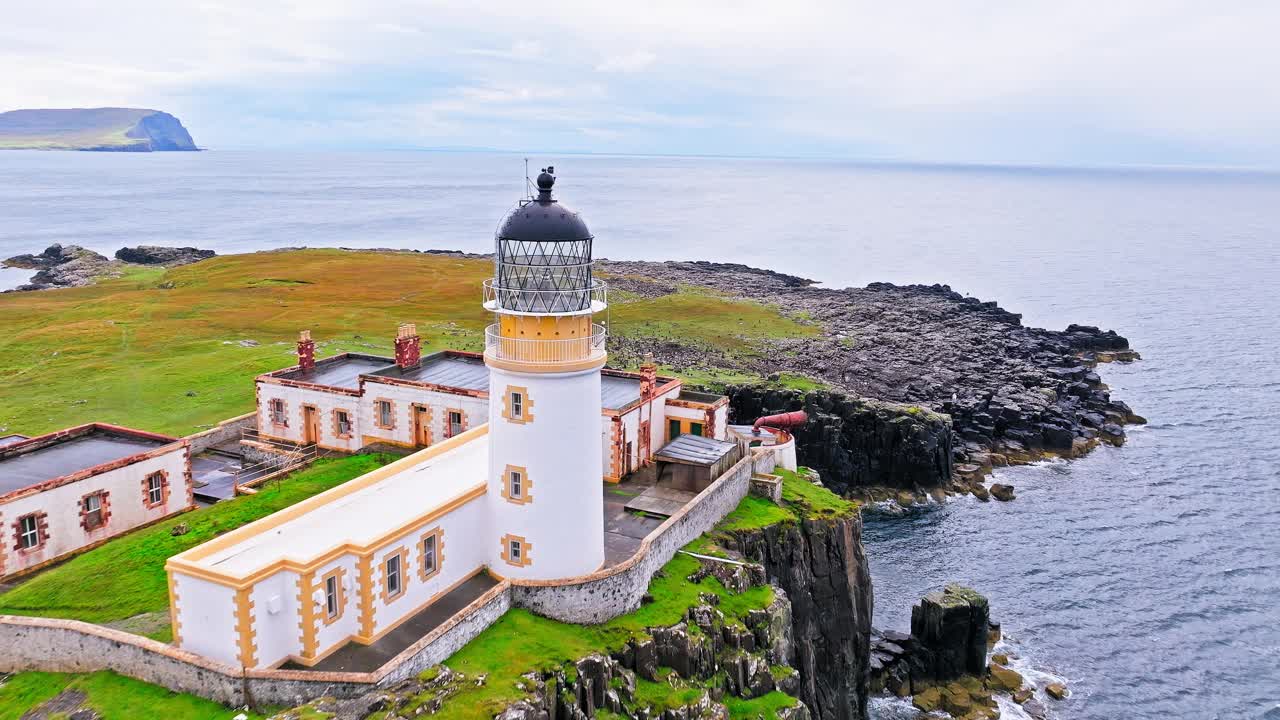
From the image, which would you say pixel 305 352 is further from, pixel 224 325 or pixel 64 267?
pixel 64 267

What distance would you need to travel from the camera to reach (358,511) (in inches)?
1071

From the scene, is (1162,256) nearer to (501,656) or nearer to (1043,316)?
(1043,316)

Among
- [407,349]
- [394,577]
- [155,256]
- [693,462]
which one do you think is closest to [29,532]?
[394,577]

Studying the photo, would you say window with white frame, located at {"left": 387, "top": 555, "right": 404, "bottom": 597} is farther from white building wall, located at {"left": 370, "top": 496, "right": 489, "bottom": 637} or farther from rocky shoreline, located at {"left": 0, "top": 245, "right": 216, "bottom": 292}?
rocky shoreline, located at {"left": 0, "top": 245, "right": 216, "bottom": 292}

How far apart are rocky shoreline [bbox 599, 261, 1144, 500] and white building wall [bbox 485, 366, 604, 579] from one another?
134ft

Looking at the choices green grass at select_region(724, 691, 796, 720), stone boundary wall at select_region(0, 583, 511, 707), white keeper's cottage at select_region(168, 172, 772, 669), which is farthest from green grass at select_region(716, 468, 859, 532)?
stone boundary wall at select_region(0, 583, 511, 707)

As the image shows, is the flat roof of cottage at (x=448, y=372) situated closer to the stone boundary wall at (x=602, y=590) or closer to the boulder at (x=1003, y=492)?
the stone boundary wall at (x=602, y=590)

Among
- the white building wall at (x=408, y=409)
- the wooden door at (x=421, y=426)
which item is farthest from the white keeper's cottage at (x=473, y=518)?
the wooden door at (x=421, y=426)

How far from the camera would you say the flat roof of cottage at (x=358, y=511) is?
23.8m

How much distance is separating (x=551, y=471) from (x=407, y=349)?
19613 mm

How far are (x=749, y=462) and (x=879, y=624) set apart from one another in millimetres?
14054

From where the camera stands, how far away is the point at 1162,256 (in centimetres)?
19275

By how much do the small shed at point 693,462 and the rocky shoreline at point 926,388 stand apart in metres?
27.4

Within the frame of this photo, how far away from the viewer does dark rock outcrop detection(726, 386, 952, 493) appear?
65.8m
